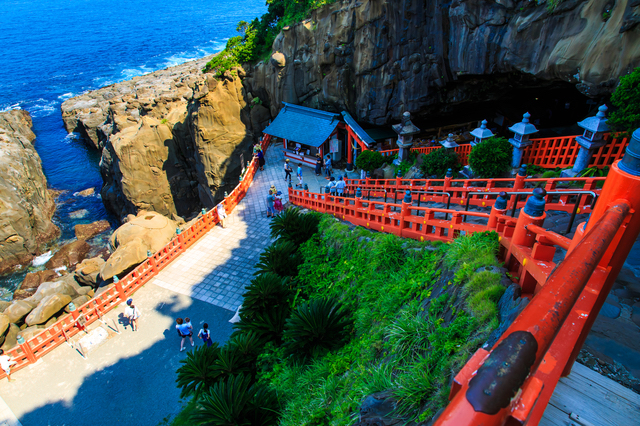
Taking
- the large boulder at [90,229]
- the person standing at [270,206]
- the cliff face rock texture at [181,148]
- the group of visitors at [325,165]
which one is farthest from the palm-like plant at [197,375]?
the large boulder at [90,229]

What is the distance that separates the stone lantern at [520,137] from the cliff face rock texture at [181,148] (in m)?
20.4

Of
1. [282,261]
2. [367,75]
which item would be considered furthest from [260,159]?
[282,261]

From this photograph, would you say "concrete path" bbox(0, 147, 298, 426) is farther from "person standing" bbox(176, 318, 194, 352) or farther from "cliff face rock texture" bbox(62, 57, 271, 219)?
"cliff face rock texture" bbox(62, 57, 271, 219)

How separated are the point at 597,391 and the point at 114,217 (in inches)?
1564

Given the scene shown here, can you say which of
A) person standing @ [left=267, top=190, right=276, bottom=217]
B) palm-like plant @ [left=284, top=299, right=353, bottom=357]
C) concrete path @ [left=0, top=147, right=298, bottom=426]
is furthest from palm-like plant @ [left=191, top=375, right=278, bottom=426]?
person standing @ [left=267, top=190, right=276, bottom=217]

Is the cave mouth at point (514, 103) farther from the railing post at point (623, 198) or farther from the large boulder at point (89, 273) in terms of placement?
the large boulder at point (89, 273)

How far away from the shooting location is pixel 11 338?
16500 millimetres

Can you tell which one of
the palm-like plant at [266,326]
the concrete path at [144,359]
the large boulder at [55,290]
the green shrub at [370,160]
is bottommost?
the large boulder at [55,290]

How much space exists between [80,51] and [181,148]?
70.2m

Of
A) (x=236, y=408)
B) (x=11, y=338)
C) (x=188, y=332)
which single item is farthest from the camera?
(x=11, y=338)

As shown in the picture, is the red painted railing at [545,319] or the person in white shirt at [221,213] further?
the person in white shirt at [221,213]

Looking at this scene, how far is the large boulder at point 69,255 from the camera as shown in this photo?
90.0 feet

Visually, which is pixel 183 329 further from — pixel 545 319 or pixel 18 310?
pixel 18 310

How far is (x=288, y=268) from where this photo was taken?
38.3 feet
